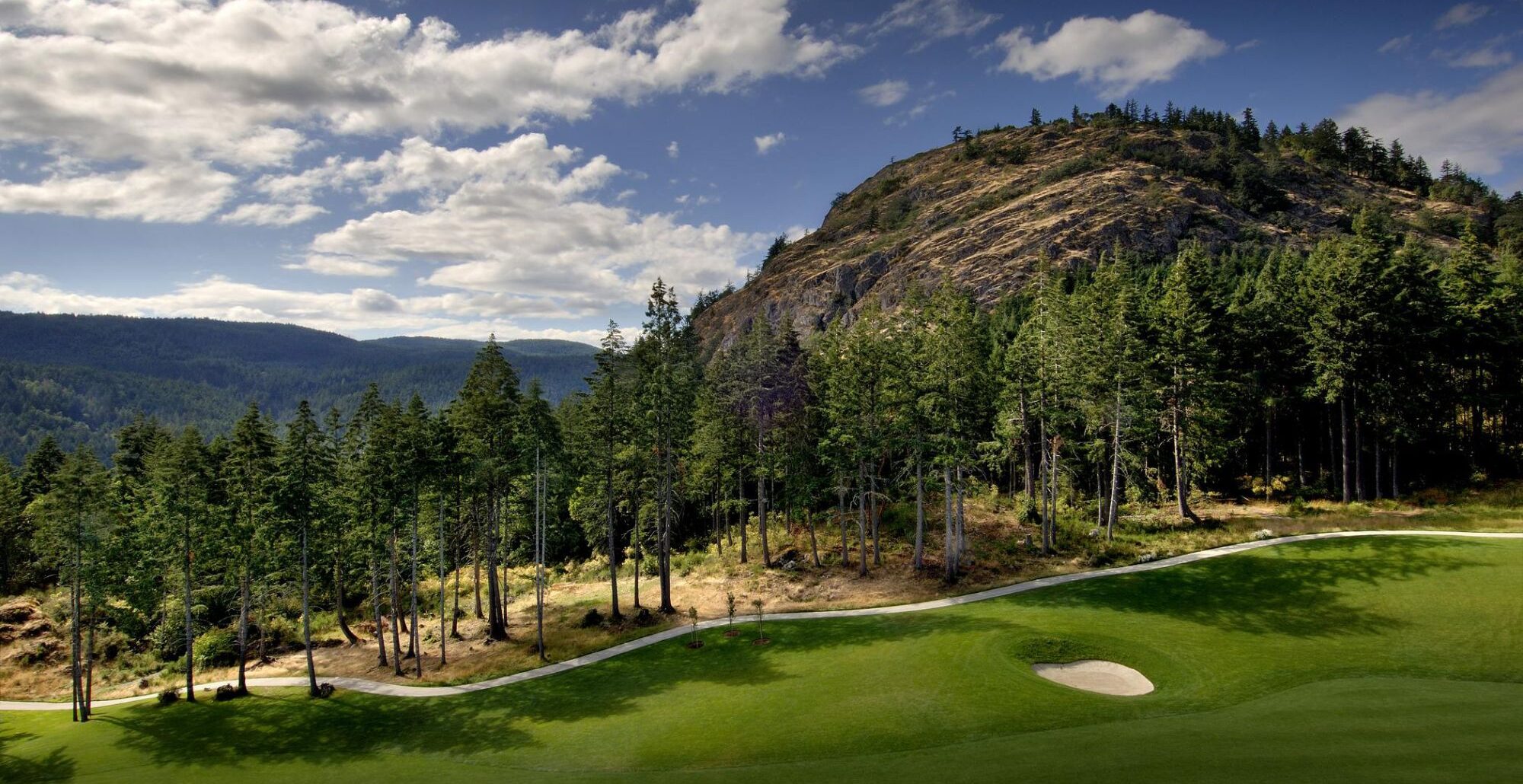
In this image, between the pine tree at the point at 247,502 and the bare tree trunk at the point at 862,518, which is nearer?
the pine tree at the point at 247,502

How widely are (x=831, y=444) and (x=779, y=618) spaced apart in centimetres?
1101

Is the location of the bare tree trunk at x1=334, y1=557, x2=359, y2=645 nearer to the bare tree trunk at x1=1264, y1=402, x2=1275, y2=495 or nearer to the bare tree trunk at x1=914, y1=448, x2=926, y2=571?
the bare tree trunk at x1=914, y1=448, x2=926, y2=571

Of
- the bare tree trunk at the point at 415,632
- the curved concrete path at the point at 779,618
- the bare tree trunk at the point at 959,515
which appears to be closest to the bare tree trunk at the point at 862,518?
the curved concrete path at the point at 779,618

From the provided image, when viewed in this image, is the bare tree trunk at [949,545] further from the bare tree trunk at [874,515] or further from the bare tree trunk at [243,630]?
the bare tree trunk at [243,630]

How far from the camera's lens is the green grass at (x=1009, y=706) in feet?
52.4

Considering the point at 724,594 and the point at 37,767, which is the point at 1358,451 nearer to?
the point at 724,594

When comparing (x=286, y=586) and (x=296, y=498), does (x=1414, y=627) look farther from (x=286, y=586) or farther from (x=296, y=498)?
(x=286, y=586)

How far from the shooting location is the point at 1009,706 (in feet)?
63.8

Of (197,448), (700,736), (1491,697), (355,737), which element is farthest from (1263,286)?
(197,448)

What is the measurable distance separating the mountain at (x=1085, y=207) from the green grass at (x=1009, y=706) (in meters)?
67.9

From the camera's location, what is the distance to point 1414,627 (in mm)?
23453

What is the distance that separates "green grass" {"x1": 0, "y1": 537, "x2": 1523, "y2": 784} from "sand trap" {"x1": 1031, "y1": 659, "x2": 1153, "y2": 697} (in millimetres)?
543

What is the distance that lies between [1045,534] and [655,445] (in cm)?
2375

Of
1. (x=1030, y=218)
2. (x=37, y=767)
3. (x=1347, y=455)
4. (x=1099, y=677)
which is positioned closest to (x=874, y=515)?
(x=1099, y=677)
